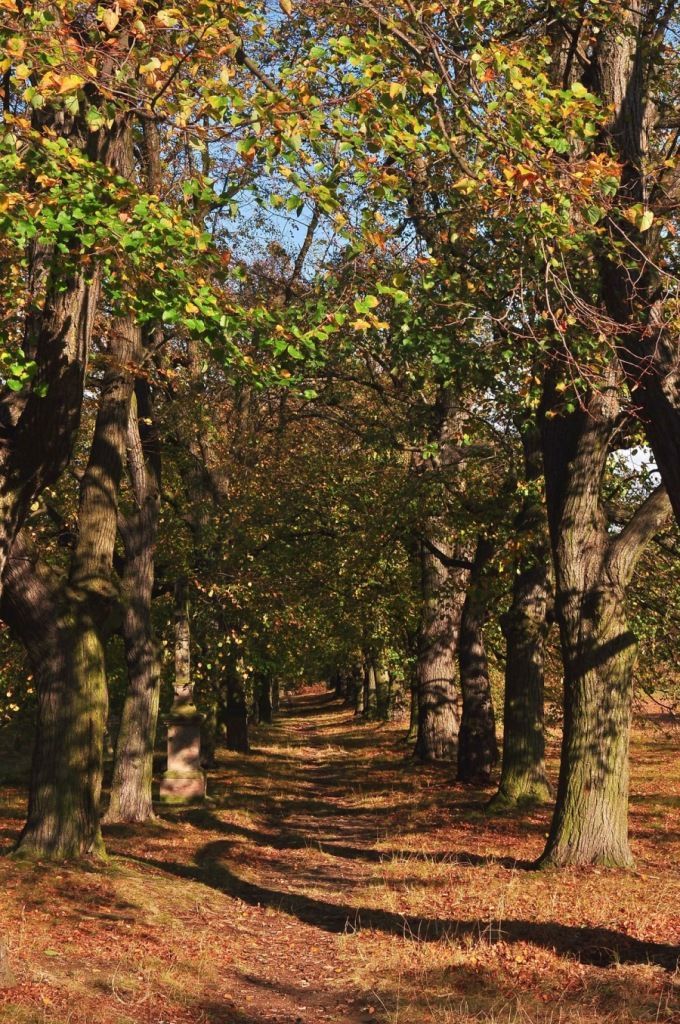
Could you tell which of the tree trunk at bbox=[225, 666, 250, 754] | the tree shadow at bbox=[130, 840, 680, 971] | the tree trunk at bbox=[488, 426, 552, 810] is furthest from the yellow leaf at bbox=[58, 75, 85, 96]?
the tree trunk at bbox=[225, 666, 250, 754]

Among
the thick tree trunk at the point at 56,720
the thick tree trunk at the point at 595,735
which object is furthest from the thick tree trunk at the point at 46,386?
the thick tree trunk at the point at 595,735

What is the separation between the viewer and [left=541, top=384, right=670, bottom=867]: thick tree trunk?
494 inches

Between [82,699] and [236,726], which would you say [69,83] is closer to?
[82,699]

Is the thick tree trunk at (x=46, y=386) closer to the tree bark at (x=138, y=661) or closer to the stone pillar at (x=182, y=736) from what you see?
the tree bark at (x=138, y=661)

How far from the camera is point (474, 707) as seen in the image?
76.1 feet

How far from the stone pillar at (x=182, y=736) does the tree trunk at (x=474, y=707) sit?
5.89m

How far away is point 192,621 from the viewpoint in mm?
22891

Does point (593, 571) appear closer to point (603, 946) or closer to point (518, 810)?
point (603, 946)

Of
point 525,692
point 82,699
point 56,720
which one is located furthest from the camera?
point 525,692

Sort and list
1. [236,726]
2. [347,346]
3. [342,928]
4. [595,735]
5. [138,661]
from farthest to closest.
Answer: [236,726] → [138,661] → [347,346] → [595,735] → [342,928]

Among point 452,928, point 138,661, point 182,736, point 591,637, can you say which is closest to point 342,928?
point 452,928

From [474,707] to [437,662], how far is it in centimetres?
253

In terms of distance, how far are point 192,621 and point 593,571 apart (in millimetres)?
11935

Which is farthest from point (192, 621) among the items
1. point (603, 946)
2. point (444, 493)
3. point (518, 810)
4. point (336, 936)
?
point (603, 946)
